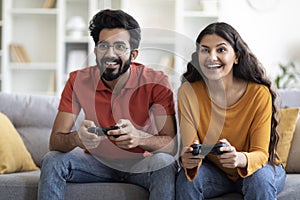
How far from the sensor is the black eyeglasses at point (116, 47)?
218cm

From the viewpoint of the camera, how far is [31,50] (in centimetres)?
515

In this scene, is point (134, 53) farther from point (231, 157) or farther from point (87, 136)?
point (231, 157)

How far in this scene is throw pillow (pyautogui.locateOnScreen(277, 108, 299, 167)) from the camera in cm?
248

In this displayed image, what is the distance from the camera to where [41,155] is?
2691 mm

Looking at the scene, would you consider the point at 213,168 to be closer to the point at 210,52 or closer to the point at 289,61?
the point at 210,52

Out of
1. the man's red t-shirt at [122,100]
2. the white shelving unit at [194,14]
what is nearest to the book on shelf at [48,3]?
the white shelving unit at [194,14]

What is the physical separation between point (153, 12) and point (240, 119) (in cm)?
314

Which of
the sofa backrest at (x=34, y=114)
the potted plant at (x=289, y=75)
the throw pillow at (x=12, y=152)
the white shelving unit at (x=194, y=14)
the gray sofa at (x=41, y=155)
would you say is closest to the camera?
the gray sofa at (x=41, y=155)

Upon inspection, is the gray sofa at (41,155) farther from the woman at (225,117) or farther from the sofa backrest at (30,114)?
the woman at (225,117)

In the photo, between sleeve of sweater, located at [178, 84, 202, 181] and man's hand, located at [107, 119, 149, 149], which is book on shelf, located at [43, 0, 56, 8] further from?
man's hand, located at [107, 119, 149, 149]

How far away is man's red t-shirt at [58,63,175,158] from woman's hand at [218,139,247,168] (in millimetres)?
347

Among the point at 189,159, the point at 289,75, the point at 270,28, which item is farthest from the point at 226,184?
the point at 270,28

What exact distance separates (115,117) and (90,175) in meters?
0.26

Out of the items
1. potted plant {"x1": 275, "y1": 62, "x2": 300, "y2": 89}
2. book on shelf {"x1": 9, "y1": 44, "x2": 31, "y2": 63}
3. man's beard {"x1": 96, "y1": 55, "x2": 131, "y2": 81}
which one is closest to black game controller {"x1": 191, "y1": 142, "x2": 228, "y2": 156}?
man's beard {"x1": 96, "y1": 55, "x2": 131, "y2": 81}
